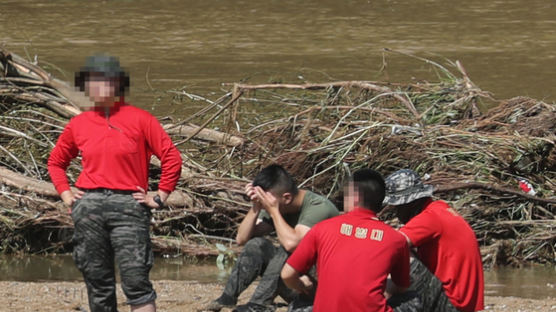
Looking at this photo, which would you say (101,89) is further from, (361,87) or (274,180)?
(361,87)

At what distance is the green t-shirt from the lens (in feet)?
20.3

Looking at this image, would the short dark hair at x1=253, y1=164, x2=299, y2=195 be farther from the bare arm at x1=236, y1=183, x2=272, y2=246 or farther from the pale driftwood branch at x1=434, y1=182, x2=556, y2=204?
the pale driftwood branch at x1=434, y1=182, x2=556, y2=204

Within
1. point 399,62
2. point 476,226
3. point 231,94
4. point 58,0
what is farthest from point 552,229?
point 58,0

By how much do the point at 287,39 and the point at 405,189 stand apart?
1594cm

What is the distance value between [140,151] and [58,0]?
2199 cm

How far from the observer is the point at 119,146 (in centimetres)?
574

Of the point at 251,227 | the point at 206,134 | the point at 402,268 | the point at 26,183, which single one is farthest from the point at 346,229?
the point at 206,134

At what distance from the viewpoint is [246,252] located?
6.64m

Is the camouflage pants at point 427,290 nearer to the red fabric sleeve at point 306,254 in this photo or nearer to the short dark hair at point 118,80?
the red fabric sleeve at point 306,254

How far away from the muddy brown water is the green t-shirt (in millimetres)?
2490

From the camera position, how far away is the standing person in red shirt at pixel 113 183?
226 inches

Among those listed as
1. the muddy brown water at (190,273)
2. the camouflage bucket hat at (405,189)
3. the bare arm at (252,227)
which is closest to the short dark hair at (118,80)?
the bare arm at (252,227)

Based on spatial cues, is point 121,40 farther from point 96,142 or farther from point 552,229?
point 96,142

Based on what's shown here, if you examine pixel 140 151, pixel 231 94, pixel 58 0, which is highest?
pixel 140 151
